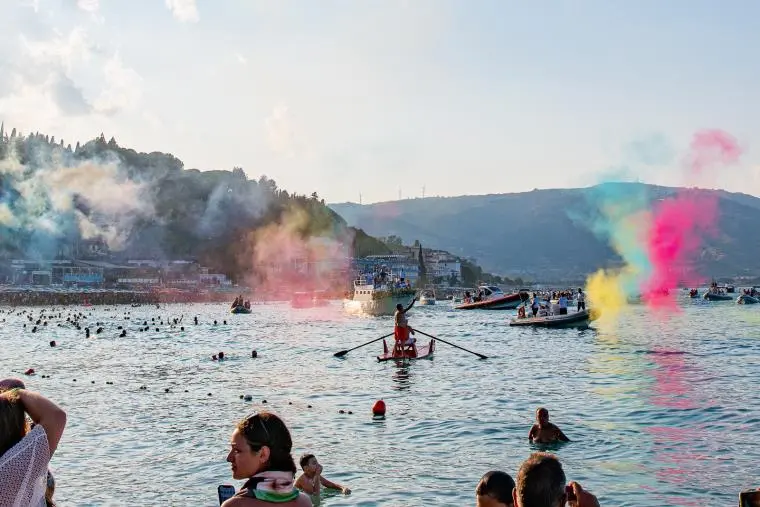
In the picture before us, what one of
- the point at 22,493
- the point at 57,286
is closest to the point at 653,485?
the point at 22,493

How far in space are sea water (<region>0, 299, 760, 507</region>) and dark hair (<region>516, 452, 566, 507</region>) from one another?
8.92m

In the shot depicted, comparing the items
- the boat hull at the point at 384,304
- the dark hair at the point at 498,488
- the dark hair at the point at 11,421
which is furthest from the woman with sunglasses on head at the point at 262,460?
the boat hull at the point at 384,304

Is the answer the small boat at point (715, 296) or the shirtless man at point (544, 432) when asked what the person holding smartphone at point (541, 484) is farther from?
the small boat at point (715, 296)

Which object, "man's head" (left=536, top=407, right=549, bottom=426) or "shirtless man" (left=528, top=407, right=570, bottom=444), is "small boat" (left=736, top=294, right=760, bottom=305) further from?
"man's head" (left=536, top=407, right=549, bottom=426)

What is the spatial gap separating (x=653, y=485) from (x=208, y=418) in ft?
42.4

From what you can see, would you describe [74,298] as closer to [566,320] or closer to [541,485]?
[566,320]

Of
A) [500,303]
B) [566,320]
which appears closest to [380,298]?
[500,303]

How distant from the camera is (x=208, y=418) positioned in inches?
903

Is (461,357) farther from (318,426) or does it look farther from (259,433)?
(259,433)

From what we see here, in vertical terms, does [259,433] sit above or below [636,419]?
above

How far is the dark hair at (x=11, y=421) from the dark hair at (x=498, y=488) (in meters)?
2.96

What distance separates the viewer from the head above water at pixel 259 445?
5.02 m

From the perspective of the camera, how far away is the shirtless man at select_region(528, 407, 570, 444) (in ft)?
59.5

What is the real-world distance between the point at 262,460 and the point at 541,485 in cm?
182
